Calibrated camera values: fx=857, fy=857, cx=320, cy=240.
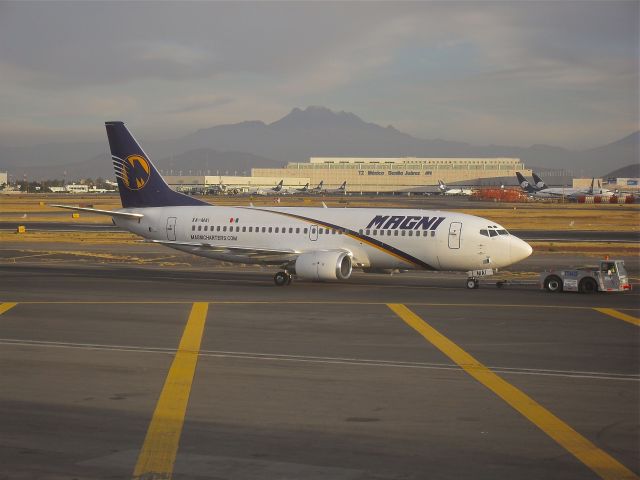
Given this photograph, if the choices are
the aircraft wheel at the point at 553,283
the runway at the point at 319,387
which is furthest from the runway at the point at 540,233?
the runway at the point at 319,387

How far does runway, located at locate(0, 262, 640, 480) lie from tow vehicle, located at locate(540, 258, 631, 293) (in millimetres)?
3062

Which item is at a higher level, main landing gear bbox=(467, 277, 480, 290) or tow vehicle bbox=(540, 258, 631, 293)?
tow vehicle bbox=(540, 258, 631, 293)

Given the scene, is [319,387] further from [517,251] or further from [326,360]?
[517,251]

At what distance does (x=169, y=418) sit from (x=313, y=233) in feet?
89.9

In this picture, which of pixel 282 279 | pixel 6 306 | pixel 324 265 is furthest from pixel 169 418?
pixel 282 279

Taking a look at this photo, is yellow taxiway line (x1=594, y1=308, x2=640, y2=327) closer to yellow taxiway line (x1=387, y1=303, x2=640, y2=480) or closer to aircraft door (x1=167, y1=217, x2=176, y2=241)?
yellow taxiway line (x1=387, y1=303, x2=640, y2=480)

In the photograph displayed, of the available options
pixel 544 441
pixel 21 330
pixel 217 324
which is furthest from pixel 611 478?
pixel 21 330

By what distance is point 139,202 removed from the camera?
49.4m

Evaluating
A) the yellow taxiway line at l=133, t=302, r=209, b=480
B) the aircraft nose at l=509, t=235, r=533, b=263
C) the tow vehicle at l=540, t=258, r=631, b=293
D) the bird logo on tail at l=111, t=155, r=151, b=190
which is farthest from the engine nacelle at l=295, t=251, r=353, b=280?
the yellow taxiway line at l=133, t=302, r=209, b=480

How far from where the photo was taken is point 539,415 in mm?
17656

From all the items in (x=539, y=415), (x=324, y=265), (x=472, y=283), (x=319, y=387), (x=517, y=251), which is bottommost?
(x=319, y=387)

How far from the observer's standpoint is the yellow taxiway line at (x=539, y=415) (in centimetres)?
1426

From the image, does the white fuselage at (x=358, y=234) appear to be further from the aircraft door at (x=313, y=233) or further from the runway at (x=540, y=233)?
the runway at (x=540, y=233)

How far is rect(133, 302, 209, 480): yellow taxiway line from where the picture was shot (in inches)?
554
